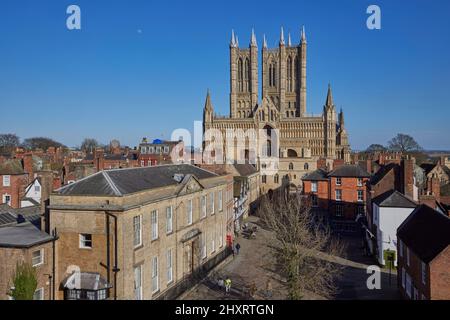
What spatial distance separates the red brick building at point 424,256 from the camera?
64.6ft

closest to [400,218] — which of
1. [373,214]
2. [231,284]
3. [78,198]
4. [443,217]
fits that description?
[373,214]

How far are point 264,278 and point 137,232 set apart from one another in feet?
43.1

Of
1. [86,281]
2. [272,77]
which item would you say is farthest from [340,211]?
[272,77]

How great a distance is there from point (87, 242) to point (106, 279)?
7.26 feet

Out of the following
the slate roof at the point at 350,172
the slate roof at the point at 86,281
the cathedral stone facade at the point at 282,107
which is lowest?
the slate roof at the point at 86,281

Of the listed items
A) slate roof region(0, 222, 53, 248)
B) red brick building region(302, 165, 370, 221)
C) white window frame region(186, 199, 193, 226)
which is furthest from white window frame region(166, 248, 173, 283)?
red brick building region(302, 165, 370, 221)

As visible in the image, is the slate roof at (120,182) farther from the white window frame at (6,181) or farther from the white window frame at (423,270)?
the white window frame at (6,181)

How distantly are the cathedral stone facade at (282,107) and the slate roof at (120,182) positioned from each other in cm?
6818

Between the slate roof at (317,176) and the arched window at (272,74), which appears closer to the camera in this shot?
the slate roof at (317,176)

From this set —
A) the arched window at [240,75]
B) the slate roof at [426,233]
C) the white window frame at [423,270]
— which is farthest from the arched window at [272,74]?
the white window frame at [423,270]

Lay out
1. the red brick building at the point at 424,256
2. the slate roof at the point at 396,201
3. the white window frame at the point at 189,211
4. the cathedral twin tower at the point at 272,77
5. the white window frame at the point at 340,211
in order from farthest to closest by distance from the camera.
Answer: the cathedral twin tower at the point at 272,77 < the white window frame at the point at 340,211 < the slate roof at the point at 396,201 < the white window frame at the point at 189,211 < the red brick building at the point at 424,256

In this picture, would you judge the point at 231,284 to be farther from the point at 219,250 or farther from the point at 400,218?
the point at 400,218

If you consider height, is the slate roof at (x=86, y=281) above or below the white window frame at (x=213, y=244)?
above

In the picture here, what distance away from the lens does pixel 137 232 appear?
22.6 metres
